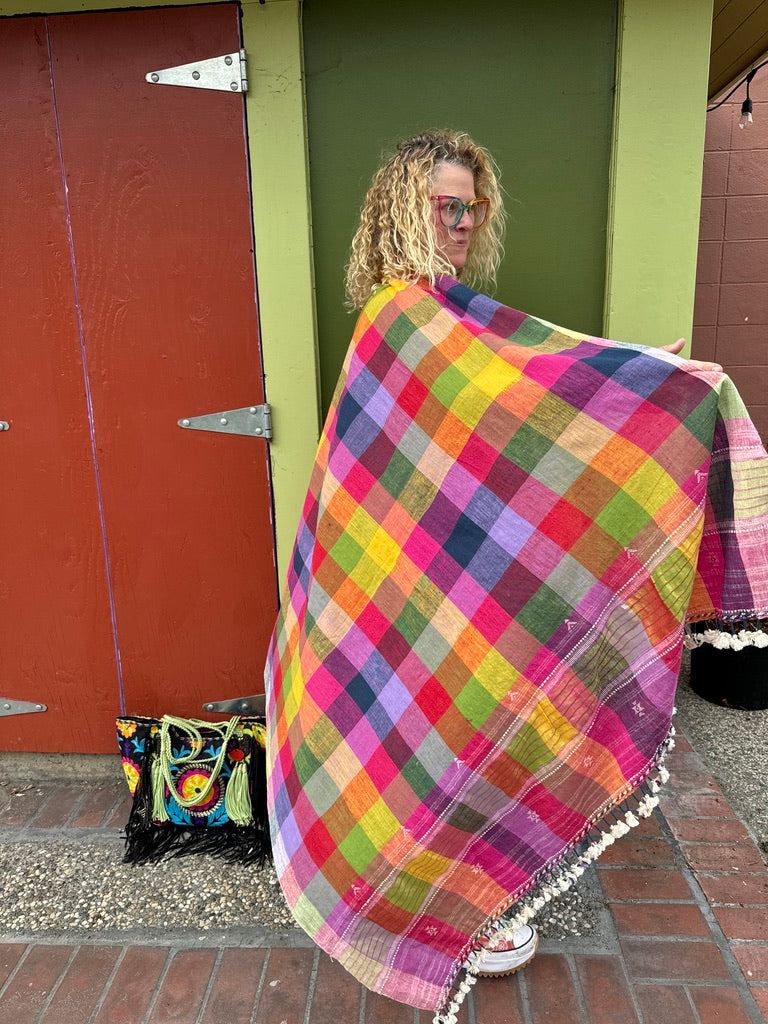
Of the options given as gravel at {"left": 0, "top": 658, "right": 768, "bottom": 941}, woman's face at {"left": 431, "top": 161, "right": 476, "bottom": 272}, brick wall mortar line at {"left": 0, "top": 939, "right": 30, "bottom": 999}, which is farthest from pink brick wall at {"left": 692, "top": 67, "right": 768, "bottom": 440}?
brick wall mortar line at {"left": 0, "top": 939, "right": 30, "bottom": 999}

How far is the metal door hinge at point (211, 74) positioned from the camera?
2117 mm

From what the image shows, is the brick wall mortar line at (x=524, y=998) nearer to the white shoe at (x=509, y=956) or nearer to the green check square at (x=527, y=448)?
the white shoe at (x=509, y=956)

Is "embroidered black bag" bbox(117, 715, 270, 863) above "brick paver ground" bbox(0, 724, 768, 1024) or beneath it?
above

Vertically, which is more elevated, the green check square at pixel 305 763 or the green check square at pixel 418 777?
the green check square at pixel 418 777

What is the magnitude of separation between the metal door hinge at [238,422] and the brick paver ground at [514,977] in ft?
4.77

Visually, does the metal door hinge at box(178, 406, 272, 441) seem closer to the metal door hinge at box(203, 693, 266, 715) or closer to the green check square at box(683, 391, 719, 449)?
the metal door hinge at box(203, 693, 266, 715)

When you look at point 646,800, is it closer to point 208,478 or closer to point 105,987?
point 105,987

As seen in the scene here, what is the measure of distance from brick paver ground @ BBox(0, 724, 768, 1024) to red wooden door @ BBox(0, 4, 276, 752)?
2.86ft

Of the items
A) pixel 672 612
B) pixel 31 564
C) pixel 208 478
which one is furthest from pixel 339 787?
pixel 31 564

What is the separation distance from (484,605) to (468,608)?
36 millimetres

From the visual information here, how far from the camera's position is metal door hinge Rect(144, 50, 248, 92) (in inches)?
83.4

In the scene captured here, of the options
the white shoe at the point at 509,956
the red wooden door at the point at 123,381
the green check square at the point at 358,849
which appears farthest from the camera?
the red wooden door at the point at 123,381

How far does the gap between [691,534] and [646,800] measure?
0.54 meters

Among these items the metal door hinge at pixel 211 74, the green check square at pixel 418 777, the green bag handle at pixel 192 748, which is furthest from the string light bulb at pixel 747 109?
the green bag handle at pixel 192 748
